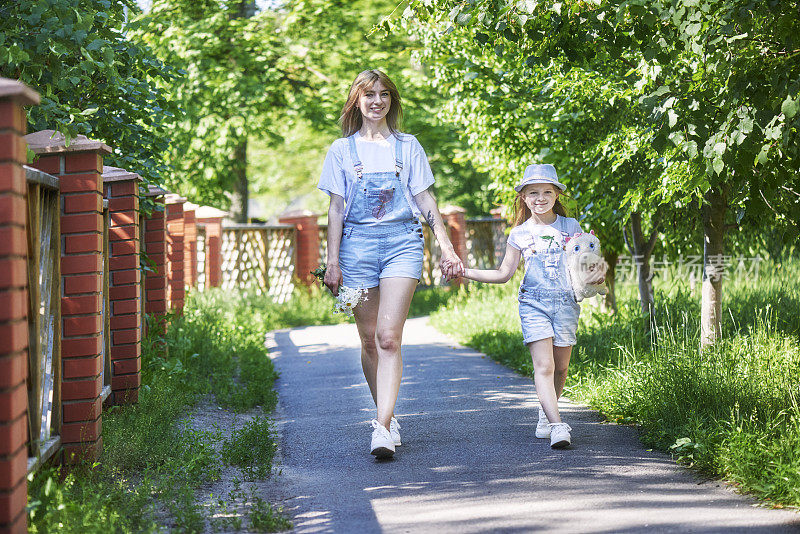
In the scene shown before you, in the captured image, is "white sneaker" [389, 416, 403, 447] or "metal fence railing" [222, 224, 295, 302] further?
"metal fence railing" [222, 224, 295, 302]

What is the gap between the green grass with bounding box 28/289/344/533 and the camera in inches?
133

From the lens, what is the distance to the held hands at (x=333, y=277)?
194 inches

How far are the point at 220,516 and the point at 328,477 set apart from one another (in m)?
0.79

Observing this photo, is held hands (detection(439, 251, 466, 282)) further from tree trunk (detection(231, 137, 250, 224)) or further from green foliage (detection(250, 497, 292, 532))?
tree trunk (detection(231, 137, 250, 224))

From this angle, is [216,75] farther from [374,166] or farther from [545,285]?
[545,285]

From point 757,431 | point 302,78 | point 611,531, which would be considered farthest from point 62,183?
point 302,78

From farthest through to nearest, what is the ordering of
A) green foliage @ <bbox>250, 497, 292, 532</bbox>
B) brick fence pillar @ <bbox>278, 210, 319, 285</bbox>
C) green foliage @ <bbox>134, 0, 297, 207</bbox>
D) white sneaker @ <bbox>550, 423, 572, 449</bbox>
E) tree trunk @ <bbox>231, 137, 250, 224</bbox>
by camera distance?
tree trunk @ <bbox>231, 137, 250, 224</bbox> → brick fence pillar @ <bbox>278, 210, 319, 285</bbox> → green foliage @ <bbox>134, 0, 297, 207</bbox> → white sneaker @ <bbox>550, 423, 572, 449</bbox> → green foliage @ <bbox>250, 497, 292, 532</bbox>

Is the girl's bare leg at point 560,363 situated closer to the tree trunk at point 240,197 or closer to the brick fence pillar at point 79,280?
the brick fence pillar at point 79,280

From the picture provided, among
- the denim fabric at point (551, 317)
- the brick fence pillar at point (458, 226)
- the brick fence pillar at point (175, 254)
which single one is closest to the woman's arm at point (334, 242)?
the denim fabric at point (551, 317)

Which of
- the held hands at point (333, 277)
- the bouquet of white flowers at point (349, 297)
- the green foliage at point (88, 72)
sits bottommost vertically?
the bouquet of white flowers at point (349, 297)

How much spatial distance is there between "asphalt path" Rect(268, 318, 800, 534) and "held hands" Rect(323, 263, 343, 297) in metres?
0.94

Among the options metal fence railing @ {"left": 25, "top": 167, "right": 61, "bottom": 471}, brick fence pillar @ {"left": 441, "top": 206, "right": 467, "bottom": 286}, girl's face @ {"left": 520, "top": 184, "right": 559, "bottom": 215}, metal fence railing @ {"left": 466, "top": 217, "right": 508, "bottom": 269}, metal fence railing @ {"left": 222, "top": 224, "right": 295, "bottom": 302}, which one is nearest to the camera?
metal fence railing @ {"left": 25, "top": 167, "right": 61, "bottom": 471}

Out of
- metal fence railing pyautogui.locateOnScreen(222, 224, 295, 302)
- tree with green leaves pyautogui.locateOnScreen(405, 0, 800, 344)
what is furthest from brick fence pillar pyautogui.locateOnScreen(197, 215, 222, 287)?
tree with green leaves pyautogui.locateOnScreen(405, 0, 800, 344)

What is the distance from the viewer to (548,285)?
5.05m
